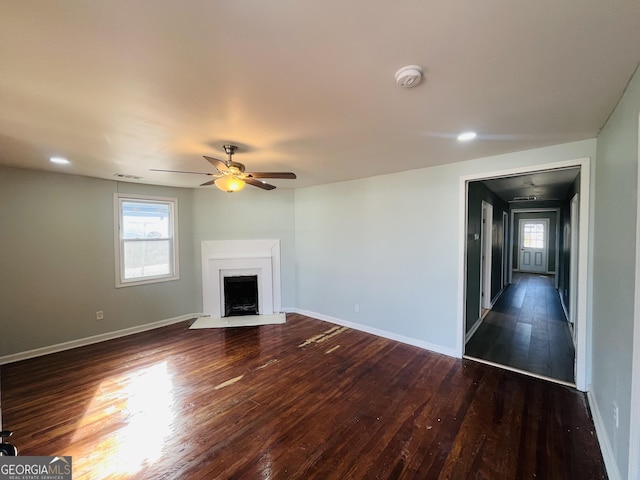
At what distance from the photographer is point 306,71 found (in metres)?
1.39

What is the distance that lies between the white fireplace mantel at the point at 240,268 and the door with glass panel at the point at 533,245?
9.48 meters

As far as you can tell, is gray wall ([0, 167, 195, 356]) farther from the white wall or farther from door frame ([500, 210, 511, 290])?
door frame ([500, 210, 511, 290])

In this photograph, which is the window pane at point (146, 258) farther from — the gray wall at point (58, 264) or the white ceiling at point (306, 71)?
the white ceiling at point (306, 71)

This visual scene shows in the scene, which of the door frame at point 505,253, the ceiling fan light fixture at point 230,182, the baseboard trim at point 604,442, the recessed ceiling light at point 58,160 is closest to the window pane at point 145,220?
the recessed ceiling light at point 58,160

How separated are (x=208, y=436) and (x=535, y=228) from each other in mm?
11474

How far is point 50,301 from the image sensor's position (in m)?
3.55

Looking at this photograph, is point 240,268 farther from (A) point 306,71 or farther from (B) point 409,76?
(B) point 409,76

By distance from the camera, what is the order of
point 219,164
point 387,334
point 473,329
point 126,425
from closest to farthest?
point 126,425
point 219,164
point 387,334
point 473,329

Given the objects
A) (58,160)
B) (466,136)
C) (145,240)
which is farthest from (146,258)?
(466,136)

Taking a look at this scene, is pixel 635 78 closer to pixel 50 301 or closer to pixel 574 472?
pixel 574 472

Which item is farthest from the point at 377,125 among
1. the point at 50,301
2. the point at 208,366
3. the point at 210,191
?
the point at 50,301

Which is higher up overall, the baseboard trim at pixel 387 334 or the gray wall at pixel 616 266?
the gray wall at pixel 616 266

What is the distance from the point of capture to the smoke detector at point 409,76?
1353 millimetres

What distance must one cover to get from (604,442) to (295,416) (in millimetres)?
2252
